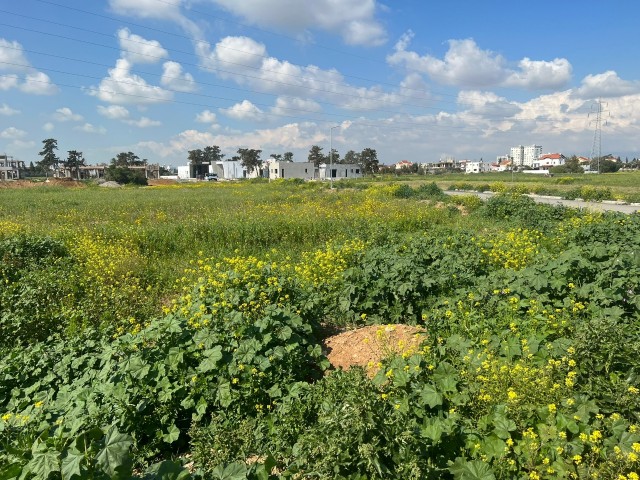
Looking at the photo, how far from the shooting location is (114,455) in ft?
6.49

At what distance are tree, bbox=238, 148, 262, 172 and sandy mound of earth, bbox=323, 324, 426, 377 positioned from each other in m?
96.6

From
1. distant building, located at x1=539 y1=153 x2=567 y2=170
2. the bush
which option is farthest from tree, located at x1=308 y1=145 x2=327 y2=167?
distant building, located at x1=539 y1=153 x2=567 y2=170

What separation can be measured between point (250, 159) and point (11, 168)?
54550mm

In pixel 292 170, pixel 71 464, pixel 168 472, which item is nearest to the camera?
pixel 71 464

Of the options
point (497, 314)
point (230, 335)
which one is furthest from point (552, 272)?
point (230, 335)

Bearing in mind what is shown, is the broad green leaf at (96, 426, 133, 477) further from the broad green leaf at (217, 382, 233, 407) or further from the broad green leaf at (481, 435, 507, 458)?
the broad green leaf at (481, 435, 507, 458)

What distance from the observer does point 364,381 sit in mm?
2771

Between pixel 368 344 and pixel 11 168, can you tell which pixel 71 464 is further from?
pixel 11 168

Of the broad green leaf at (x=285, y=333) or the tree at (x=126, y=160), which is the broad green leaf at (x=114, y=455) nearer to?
the broad green leaf at (x=285, y=333)

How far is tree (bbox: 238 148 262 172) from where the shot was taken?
326 feet

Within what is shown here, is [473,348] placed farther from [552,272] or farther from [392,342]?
[552,272]

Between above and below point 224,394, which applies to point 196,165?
above

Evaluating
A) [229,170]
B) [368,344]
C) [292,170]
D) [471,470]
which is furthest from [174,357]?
[229,170]

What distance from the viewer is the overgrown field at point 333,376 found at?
Answer: 2455mm
